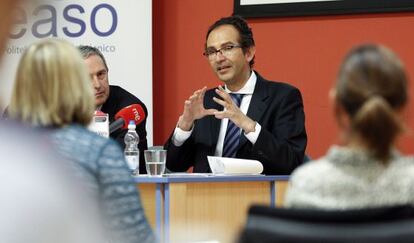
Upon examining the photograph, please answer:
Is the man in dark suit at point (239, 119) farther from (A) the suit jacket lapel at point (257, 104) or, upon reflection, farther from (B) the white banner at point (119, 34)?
(B) the white banner at point (119, 34)

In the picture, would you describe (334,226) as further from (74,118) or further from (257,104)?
(257,104)

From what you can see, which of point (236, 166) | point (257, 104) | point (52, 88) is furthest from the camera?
point (257, 104)

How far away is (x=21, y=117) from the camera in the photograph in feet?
5.49

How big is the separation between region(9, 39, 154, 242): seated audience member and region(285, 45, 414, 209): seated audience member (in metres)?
0.44

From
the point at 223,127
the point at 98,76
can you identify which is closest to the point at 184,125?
the point at 223,127

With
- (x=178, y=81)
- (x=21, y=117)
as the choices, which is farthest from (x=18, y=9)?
(x=178, y=81)

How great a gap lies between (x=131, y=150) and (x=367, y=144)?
6.27 ft

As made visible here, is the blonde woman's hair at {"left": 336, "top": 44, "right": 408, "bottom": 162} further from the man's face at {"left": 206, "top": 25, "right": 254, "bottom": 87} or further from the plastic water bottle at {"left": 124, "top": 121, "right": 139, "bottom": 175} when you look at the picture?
the man's face at {"left": 206, "top": 25, "right": 254, "bottom": 87}

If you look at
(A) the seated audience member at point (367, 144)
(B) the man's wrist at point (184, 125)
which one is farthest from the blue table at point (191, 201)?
(A) the seated audience member at point (367, 144)

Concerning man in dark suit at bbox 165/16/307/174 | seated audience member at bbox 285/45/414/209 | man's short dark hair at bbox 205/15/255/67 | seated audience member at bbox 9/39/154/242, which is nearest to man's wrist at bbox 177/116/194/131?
man in dark suit at bbox 165/16/307/174

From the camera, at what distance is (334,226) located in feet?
4.55

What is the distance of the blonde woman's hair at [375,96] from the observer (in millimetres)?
1565

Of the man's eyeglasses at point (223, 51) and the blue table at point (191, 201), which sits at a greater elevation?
the man's eyeglasses at point (223, 51)

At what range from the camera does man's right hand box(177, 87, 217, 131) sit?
3.54 meters
